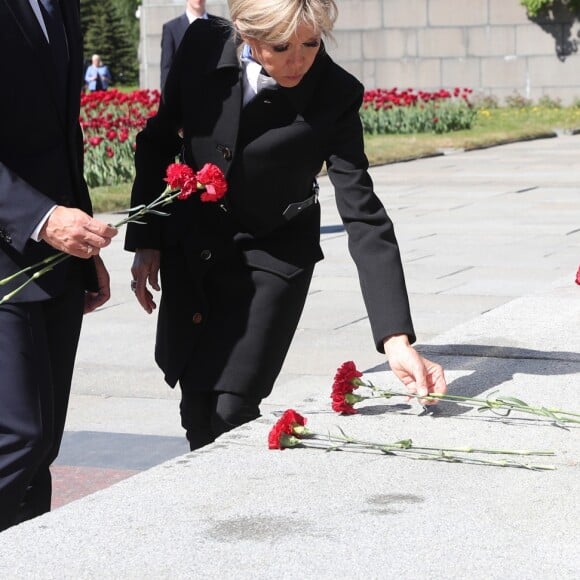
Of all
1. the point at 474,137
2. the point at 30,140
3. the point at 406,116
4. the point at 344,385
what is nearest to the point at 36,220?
the point at 30,140

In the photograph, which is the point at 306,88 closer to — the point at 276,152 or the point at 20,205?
the point at 276,152

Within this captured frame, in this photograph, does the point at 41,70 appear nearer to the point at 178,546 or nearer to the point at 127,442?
the point at 178,546

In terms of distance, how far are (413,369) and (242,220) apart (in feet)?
2.27

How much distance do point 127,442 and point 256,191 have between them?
5.72ft

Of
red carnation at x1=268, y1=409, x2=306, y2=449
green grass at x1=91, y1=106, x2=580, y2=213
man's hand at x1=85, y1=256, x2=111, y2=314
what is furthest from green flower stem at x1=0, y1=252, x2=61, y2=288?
green grass at x1=91, y1=106, x2=580, y2=213

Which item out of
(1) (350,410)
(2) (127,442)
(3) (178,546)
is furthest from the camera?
(2) (127,442)

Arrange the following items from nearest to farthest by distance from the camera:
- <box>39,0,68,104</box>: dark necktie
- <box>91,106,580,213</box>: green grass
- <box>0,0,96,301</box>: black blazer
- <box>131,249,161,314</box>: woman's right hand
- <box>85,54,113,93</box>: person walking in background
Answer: <box>0,0,96,301</box>: black blazer → <box>39,0,68,104</box>: dark necktie → <box>131,249,161,314</box>: woman's right hand → <box>91,106,580,213</box>: green grass → <box>85,54,113,93</box>: person walking in background

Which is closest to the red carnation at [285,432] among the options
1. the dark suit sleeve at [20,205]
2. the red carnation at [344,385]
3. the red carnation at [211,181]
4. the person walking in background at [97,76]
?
the red carnation at [344,385]

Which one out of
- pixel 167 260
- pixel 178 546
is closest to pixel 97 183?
pixel 167 260

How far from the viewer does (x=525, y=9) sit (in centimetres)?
2775

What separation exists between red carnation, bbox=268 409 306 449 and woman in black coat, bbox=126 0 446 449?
0.38 meters

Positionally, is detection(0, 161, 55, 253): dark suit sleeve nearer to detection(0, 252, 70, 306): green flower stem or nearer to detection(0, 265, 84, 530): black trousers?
detection(0, 252, 70, 306): green flower stem

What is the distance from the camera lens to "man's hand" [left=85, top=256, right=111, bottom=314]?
11.4 ft

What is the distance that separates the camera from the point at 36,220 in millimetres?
3086
